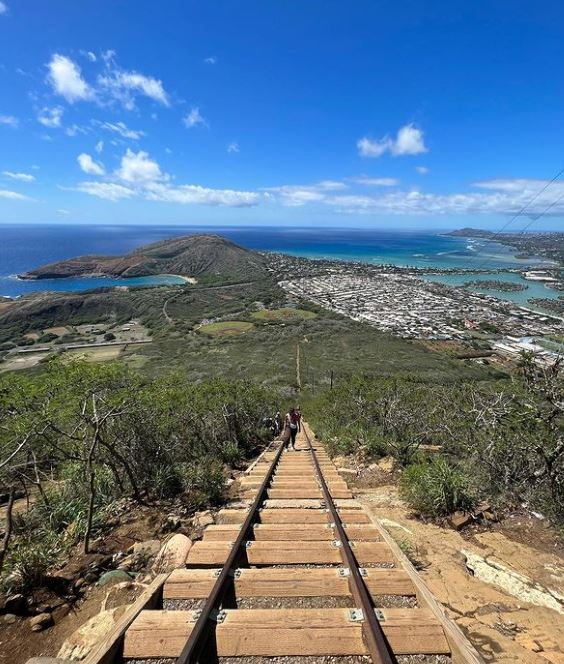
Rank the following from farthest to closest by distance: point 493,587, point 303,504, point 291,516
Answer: point 303,504
point 291,516
point 493,587

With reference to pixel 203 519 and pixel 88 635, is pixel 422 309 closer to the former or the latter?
pixel 203 519

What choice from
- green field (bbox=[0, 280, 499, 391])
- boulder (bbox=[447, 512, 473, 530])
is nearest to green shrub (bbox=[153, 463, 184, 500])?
boulder (bbox=[447, 512, 473, 530])

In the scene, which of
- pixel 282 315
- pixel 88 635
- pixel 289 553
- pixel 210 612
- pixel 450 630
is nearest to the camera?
pixel 450 630

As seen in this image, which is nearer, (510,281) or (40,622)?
(40,622)

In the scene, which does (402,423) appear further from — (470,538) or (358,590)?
(358,590)

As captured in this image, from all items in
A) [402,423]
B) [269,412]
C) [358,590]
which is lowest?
[269,412]


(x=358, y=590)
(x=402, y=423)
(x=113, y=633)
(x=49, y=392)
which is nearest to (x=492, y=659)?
(x=358, y=590)

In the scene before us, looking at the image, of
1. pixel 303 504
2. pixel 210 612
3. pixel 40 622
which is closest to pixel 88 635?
pixel 40 622

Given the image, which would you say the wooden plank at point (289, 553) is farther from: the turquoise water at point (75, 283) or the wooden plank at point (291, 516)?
the turquoise water at point (75, 283)

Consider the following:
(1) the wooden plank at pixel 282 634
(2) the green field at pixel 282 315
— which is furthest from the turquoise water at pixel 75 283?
(1) the wooden plank at pixel 282 634
